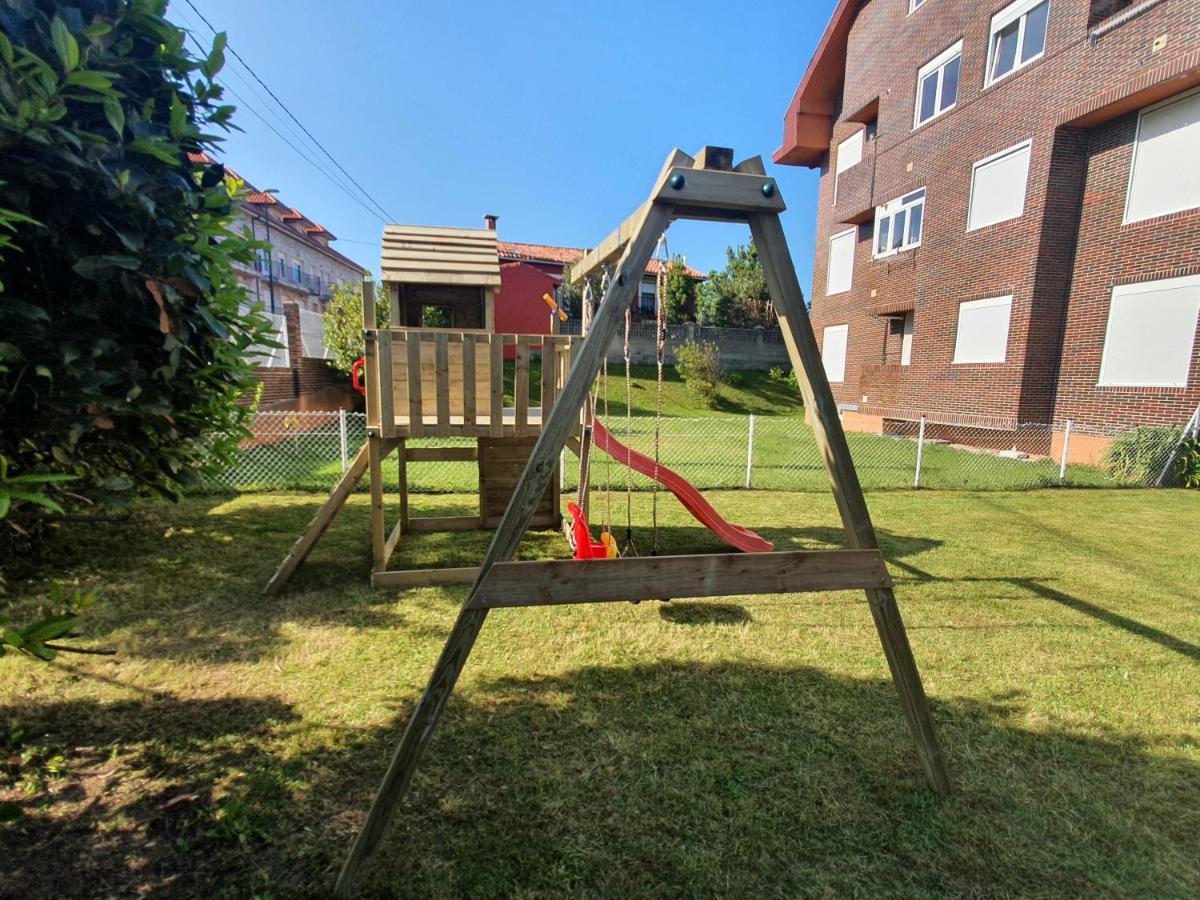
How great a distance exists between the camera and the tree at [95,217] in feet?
6.73

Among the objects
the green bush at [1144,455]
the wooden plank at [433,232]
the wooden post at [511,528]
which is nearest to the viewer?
the wooden post at [511,528]

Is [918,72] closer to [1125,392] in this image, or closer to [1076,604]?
[1125,392]

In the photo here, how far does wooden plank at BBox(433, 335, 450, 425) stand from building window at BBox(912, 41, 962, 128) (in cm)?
1490

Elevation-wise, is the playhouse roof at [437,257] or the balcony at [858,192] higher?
the balcony at [858,192]

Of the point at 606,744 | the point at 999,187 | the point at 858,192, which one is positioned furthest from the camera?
the point at 858,192

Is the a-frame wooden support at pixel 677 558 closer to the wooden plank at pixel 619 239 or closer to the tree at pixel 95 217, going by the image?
the wooden plank at pixel 619 239

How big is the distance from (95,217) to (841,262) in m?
19.7

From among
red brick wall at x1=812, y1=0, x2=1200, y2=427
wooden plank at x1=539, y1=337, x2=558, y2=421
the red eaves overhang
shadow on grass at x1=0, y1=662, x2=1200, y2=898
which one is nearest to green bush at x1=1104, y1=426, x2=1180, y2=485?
red brick wall at x1=812, y1=0, x2=1200, y2=427

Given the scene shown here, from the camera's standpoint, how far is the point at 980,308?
12414 millimetres

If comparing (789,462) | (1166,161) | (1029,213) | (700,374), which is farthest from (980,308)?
(700,374)

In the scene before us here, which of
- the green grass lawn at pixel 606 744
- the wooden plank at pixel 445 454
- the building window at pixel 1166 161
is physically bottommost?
the green grass lawn at pixel 606 744

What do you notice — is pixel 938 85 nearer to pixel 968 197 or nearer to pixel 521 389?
pixel 968 197

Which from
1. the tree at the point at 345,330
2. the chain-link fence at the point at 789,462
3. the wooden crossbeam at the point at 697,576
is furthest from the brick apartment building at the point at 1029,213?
the tree at the point at 345,330

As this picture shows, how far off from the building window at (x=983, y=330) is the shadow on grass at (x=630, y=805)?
38.0 feet
